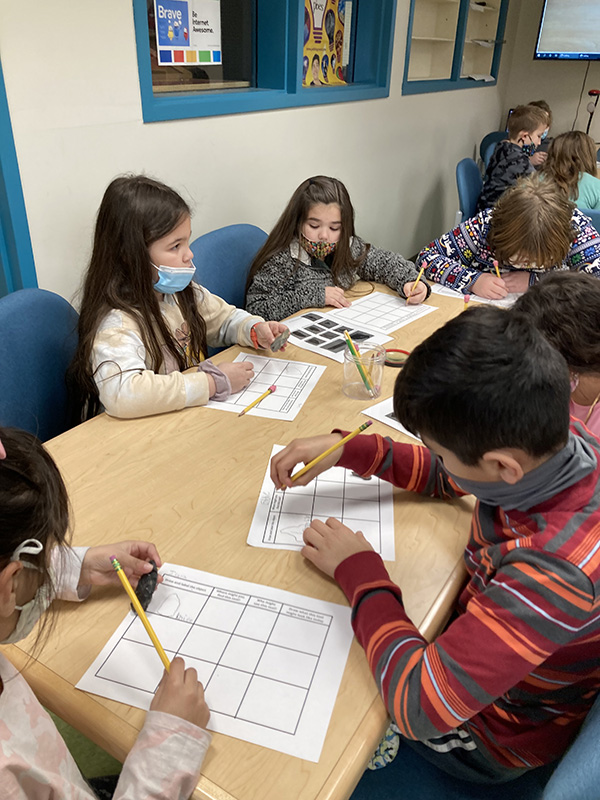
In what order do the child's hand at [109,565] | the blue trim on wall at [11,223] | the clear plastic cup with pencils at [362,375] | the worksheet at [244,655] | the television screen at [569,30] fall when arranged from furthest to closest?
the television screen at [569,30] < the blue trim on wall at [11,223] < the clear plastic cup with pencils at [362,375] < the child's hand at [109,565] < the worksheet at [244,655]

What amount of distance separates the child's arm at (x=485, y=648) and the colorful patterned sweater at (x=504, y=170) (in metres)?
3.03

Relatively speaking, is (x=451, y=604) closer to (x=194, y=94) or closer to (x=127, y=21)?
(x=127, y=21)

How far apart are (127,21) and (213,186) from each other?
604 millimetres

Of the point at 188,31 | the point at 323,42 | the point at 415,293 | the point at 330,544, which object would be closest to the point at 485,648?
the point at 330,544

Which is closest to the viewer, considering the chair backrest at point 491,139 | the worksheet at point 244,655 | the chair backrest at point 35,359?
the worksheet at point 244,655

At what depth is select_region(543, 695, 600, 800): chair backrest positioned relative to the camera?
1.68 ft

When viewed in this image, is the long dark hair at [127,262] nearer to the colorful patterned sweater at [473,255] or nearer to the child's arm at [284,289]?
the child's arm at [284,289]

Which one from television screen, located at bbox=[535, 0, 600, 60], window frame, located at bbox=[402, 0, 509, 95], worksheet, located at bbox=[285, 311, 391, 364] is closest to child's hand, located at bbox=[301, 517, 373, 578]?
worksheet, located at bbox=[285, 311, 391, 364]

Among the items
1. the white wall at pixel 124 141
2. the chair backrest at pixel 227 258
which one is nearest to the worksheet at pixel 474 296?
the chair backrest at pixel 227 258

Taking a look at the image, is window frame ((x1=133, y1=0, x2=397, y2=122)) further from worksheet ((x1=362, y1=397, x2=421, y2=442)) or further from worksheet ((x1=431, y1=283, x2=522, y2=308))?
worksheet ((x1=362, y1=397, x2=421, y2=442))

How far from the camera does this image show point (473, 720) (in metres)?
0.84

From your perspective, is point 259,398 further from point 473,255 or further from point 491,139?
point 491,139

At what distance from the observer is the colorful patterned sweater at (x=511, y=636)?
639 mm

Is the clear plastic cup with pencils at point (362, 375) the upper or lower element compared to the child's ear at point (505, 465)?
lower
